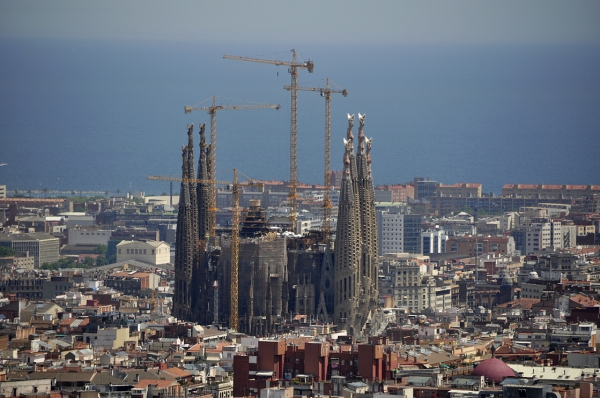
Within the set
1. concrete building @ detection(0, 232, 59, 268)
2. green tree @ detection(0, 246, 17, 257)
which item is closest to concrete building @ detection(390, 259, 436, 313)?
green tree @ detection(0, 246, 17, 257)

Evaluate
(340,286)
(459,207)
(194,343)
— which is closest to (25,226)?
(459,207)

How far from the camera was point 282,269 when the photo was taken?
91500mm

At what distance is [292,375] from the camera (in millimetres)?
58250

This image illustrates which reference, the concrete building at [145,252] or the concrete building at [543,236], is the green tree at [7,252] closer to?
the concrete building at [145,252]

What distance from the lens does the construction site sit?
90438mm

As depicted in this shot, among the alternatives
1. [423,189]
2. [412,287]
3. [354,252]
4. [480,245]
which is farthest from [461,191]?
[354,252]

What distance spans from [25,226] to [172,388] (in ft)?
311

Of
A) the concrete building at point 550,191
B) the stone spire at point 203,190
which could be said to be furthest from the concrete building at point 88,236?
the stone spire at point 203,190

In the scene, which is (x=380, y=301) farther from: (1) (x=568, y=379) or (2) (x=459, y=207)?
(2) (x=459, y=207)

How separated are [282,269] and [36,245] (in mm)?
45688

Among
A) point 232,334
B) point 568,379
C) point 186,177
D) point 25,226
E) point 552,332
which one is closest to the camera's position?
point 568,379

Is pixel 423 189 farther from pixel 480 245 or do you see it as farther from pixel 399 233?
pixel 480 245

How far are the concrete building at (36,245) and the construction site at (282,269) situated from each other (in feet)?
124

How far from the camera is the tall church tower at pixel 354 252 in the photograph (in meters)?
90.3
